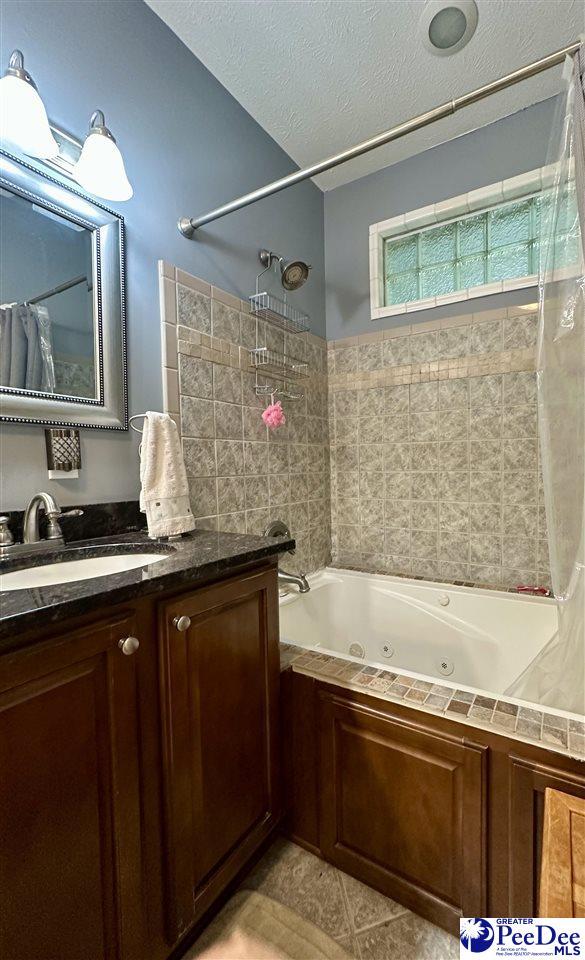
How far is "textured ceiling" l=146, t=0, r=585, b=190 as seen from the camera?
144 cm

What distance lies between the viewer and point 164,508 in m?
1.22

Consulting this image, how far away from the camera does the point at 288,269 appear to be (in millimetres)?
1955

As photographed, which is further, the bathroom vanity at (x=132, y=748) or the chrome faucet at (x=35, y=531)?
the chrome faucet at (x=35, y=531)

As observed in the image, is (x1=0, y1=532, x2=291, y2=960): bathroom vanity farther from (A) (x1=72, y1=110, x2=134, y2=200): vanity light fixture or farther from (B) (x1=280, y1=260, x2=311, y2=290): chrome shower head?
(B) (x1=280, y1=260, x2=311, y2=290): chrome shower head

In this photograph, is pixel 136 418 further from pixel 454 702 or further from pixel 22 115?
pixel 454 702

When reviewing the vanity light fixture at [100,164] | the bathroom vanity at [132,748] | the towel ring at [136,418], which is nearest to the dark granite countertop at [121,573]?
the bathroom vanity at [132,748]

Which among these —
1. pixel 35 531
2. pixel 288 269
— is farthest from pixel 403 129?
pixel 35 531

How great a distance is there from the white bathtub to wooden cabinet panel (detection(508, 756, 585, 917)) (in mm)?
655

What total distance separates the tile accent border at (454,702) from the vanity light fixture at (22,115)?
5.24ft

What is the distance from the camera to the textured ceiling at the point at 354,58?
1.44 metres

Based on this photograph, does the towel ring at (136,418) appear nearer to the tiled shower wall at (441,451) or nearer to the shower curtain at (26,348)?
the shower curtain at (26,348)

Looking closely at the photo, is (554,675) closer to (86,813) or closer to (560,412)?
(560,412)

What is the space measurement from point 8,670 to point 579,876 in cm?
94

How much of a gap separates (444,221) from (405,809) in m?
2.58
